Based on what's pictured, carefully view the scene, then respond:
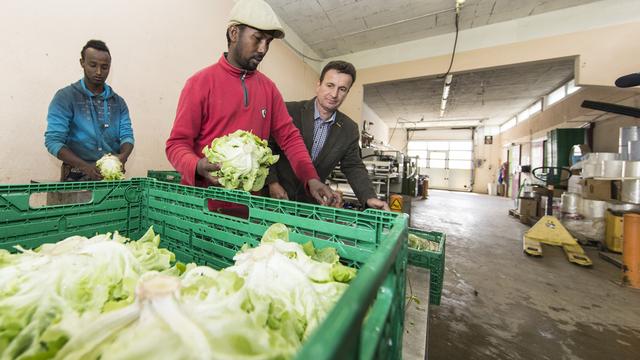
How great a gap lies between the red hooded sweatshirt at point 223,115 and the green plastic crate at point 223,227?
0.19 meters

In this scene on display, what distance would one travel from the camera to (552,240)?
3502 millimetres

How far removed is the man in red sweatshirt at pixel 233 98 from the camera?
1188 millimetres

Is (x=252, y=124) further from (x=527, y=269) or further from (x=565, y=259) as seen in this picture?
(x=565, y=259)

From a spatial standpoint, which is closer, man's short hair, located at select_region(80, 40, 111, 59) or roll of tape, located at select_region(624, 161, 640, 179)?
man's short hair, located at select_region(80, 40, 111, 59)

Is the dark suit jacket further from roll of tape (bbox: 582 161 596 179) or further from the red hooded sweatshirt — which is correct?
roll of tape (bbox: 582 161 596 179)

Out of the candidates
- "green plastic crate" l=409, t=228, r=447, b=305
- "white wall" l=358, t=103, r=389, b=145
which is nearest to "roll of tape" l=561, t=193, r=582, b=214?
"green plastic crate" l=409, t=228, r=447, b=305

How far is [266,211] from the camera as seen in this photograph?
2.43 ft

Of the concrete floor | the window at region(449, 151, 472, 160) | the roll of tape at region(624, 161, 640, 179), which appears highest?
the window at region(449, 151, 472, 160)

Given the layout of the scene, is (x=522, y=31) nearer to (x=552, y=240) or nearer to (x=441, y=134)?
(x=552, y=240)

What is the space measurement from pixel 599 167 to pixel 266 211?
14.4ft

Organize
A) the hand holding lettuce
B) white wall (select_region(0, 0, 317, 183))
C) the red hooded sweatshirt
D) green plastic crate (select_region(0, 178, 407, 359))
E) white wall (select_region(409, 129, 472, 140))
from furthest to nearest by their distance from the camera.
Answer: white wall (select_region(409, 129, 472, 140)) < white wall (select_region(0, 0, 317, 183)) < the red hooded sweatshirt < the hand holding lettuce < green plastic crate (select_region(0, 178, 407, 359))

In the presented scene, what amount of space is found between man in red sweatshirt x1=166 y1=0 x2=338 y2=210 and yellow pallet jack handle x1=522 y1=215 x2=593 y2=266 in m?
3.72

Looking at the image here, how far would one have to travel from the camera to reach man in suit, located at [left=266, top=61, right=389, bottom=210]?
201 centimetres

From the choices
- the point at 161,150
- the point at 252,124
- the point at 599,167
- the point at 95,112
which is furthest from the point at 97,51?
the point at 599,167
